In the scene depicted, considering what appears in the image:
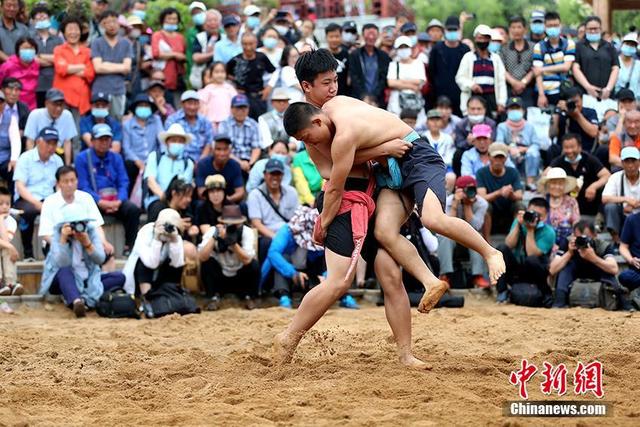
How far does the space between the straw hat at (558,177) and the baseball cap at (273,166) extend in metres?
2.63

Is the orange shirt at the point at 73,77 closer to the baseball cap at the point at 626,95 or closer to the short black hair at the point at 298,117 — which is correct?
the baseball cap at the point at 626,95

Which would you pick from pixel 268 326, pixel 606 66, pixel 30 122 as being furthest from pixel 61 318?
pixel 606 66

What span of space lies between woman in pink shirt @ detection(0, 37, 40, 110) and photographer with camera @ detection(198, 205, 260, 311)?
3353 mm

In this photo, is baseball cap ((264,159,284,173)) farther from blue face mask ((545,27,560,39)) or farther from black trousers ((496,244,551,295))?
blue face mask ((545,27,560,39))

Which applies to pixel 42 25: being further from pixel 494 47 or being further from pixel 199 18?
pixel 494 47

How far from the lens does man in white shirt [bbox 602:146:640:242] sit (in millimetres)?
11234

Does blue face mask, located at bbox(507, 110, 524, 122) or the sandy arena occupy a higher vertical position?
blue face mask, located at bbox(507, 110, 524, 122)

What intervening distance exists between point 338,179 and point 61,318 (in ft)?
14.3

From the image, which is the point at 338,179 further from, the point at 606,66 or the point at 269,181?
the point at 606,66

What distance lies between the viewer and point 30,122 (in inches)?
468

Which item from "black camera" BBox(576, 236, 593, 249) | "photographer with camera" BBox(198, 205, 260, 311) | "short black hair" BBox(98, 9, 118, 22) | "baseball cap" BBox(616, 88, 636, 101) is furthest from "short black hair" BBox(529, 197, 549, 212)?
"short black hair" BBox(98, 9, 118, 22)

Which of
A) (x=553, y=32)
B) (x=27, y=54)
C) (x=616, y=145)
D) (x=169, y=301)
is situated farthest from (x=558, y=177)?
(x=27, y=54)

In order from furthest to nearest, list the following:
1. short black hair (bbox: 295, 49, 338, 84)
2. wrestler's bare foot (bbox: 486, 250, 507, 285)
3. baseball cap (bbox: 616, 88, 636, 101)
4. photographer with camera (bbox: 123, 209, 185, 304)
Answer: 1. baseball cap (bbox: 616, 88, 636, 101)
2. photographer with camera (bbox: 123, 209, 185, 304)
3. short black hair (bbox: 295, 49, 338, 84)
4. wrestler's bare foot (bbox: 486, 250, 507, 285)

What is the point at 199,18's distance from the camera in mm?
14102
